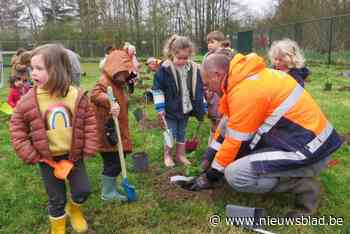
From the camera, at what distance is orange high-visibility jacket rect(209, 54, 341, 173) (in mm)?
2852

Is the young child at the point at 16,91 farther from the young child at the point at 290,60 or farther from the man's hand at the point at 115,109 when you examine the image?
the young child at the point at 290,60

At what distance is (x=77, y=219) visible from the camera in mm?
2996

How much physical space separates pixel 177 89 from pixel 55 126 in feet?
5.94

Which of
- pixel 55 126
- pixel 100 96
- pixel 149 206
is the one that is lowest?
pixel 149 206

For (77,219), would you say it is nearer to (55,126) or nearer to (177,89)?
(55,126)

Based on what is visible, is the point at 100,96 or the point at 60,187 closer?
the point at 60,187

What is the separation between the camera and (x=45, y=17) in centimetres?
4006

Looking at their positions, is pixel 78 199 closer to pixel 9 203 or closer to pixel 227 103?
pixel 9 203

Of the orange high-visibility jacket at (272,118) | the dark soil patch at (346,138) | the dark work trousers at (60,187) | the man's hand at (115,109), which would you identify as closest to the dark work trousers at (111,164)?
the man's hand at (115,109)

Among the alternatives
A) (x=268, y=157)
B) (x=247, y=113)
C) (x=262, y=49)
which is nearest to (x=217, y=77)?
(x=247, y=113)

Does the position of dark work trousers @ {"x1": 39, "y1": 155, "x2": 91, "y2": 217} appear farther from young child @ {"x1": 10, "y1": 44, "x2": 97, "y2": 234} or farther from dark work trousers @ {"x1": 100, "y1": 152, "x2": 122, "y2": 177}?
dark work trousers @ {"x1": 100, "y1": 152, "x2": 122, "y2": 177}

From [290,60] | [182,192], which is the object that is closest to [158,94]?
[182,192]

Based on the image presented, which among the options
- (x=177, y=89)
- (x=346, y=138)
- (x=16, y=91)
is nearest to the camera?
(x=177, y=89)

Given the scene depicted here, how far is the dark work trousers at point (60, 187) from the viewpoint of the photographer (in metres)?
2.79
